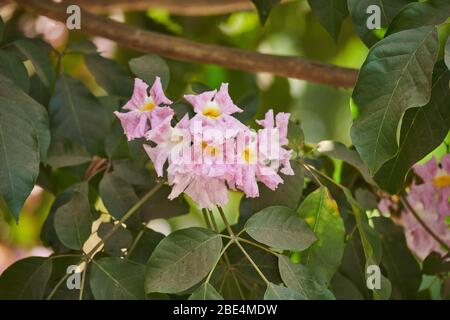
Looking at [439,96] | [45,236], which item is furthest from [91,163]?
[439,96]

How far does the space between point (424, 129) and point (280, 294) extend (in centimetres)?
23

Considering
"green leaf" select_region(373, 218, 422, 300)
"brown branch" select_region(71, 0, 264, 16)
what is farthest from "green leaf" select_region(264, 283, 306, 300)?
"brown branch" select_region(71, 0, 264, 16)

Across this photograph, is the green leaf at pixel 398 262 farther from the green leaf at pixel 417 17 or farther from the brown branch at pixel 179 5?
the brown branch at pixel 179 5

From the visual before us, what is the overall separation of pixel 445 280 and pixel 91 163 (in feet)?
1.65

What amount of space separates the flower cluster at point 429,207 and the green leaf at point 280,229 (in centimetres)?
29

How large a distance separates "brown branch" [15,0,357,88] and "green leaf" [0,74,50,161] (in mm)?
293

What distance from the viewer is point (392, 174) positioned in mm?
924

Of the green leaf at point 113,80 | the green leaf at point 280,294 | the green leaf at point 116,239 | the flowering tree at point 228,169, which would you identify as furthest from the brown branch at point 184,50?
the green leaf at point 280,294

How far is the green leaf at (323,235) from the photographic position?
95 cm

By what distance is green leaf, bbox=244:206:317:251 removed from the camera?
91 cm

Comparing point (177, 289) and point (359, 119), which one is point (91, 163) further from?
point (359, 119)

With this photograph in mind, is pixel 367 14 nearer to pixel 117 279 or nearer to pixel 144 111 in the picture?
pixel 144 111

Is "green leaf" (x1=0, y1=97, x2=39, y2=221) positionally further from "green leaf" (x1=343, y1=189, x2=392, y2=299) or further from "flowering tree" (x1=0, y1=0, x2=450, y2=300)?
"green leaf" (x1=343, y1=189, x2=392, y2=299)

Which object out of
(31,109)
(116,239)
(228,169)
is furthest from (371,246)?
(31,109)
